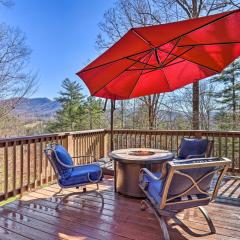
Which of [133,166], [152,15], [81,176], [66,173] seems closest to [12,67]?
[152,15]

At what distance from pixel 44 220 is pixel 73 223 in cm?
40

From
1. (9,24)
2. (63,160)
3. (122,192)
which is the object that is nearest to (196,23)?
(63,160)

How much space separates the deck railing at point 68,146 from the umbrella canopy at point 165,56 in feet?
4.85

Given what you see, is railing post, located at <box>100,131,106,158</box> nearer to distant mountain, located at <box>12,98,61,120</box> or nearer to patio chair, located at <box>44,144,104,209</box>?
patio chair, located at <box>44,144,104,209</box>

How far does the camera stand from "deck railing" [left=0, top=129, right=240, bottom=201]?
414 cm

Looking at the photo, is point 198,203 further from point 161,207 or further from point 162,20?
point 162,20

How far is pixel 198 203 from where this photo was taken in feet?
9.18

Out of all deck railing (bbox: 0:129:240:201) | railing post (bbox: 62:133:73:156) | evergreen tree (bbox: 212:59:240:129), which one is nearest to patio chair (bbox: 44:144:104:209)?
deck railing (bbox: 0:129:240:201)

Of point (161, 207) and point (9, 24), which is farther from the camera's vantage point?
point (9, 24)

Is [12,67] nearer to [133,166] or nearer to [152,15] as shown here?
[152,15]

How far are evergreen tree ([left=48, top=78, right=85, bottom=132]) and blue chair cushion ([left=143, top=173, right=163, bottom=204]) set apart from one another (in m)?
12.1

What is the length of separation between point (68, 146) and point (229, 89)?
7428 mm

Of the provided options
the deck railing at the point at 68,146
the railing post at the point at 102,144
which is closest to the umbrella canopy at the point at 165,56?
the deck railing at the point at 68,146

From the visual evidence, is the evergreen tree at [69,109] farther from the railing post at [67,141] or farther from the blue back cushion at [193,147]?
the blue back cushion at [193,147]
